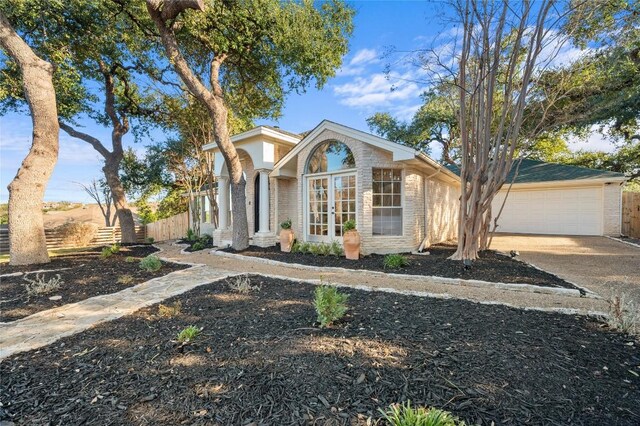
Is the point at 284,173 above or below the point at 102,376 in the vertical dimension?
above

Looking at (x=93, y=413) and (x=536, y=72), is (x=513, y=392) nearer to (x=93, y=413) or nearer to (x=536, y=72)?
(x=93, y=413)

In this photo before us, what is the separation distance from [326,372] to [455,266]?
15.4ft

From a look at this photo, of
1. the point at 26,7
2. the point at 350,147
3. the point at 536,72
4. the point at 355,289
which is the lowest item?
the point at 355,289

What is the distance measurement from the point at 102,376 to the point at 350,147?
23.7 ft

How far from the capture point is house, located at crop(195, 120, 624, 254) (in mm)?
7836

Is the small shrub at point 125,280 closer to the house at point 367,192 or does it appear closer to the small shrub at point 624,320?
the house at point 367,192

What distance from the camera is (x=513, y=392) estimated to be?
71.1 inches

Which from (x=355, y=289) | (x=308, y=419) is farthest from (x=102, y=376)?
(x=355, y=289)

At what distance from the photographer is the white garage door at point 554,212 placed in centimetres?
1170

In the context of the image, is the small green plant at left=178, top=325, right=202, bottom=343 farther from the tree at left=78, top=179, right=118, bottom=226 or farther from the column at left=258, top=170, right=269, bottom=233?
the tree at left=78, top=179, right=118, bottom=226

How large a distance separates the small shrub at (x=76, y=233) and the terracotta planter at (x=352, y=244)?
13.5 m

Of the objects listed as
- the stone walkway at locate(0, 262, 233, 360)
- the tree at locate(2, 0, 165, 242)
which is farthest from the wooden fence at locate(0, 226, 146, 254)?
the stone walkway at locate(0, 262, 233, 360)

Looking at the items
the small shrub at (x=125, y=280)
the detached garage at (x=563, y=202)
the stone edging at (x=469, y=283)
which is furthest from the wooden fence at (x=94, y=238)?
the detached garage at (x=563, y=202)

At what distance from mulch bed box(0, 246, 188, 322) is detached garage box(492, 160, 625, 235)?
14911 mm
